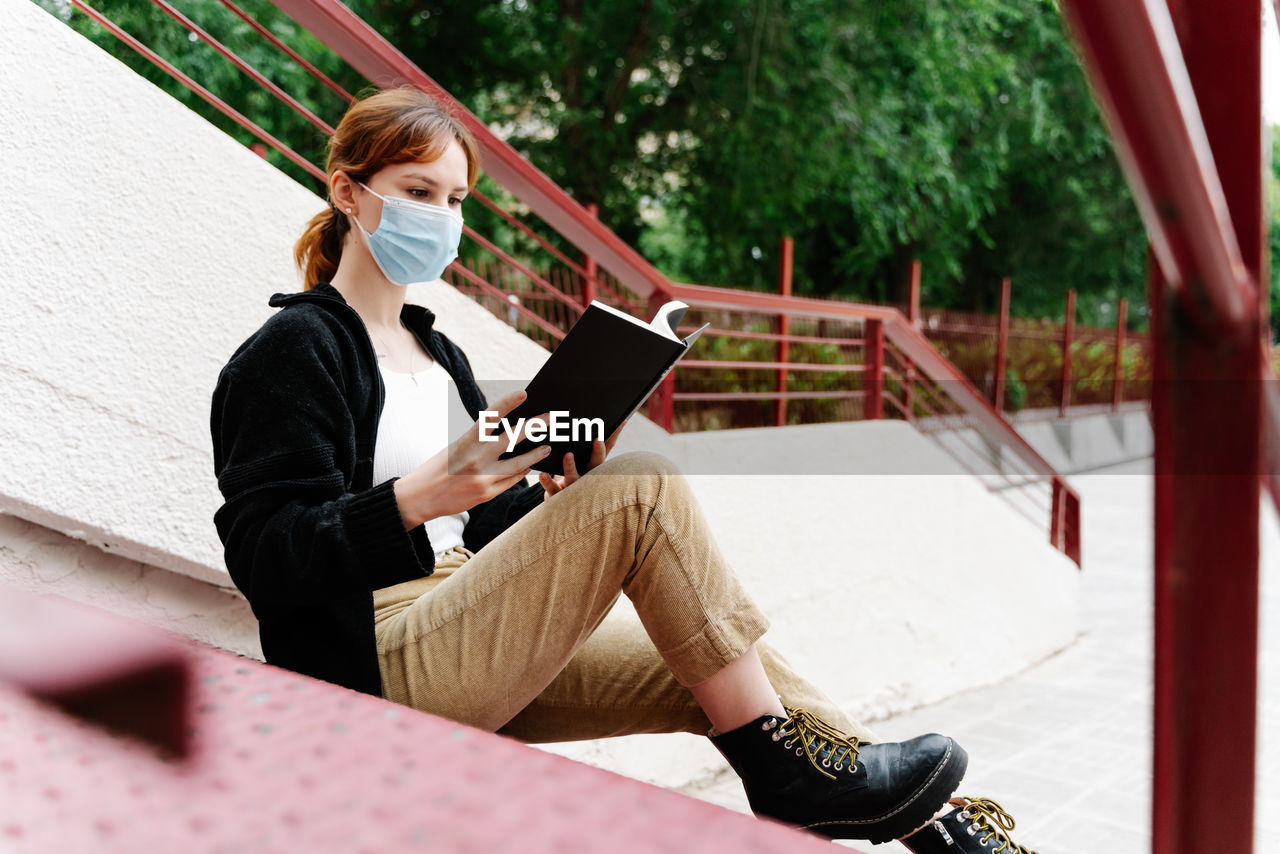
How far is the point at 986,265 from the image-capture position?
16.5 metres

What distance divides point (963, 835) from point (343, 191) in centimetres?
155

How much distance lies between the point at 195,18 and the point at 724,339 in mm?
4025

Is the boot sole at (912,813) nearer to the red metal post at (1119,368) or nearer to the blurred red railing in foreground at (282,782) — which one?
the blurred red railing in foreground at (282,782)

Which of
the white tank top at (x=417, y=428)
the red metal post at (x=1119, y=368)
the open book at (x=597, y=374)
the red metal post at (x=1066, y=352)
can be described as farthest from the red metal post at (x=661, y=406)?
the red metal post at (x=1119, y=368)

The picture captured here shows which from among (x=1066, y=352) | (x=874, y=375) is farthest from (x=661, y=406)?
(x=1066, y=352)

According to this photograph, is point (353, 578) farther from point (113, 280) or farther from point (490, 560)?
point (113, 280)

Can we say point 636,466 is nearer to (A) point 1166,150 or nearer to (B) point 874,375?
(A) point 1166,150

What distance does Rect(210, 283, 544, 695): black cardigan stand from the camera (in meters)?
1.36

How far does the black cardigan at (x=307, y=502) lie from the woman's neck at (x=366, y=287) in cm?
22

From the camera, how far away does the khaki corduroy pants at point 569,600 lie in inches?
55.6

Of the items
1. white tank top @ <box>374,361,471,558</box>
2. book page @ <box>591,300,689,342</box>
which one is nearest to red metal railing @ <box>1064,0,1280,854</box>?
book page @ <box>591,300,689,342</box>

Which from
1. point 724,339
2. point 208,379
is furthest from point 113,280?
point 724,339

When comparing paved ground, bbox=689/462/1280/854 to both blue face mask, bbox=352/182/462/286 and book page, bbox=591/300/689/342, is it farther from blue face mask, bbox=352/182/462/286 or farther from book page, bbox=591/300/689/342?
blue face mask, bbox=352/182/462/286

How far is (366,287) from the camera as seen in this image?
1.83 meters
